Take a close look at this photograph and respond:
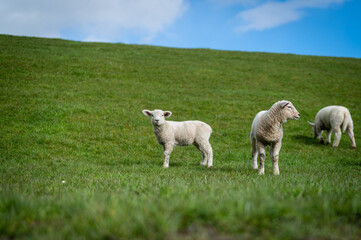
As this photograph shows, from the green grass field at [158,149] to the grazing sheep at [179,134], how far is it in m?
0.77

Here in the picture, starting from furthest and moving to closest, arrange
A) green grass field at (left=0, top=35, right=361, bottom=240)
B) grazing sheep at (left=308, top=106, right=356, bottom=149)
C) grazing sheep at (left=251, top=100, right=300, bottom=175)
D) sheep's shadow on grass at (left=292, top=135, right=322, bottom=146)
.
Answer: sheep's shadow on grass at (left=292, top=135, right=322, bottom=146)
grazing sheep at (left=308, top=106, right=356, bottom=149)
grazing sheep at (left=251, top=100, right=300, bottom=175)
green grass field at (left=0, top=35, right=361, bottom=240)

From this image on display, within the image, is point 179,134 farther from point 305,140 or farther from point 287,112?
point 305,140

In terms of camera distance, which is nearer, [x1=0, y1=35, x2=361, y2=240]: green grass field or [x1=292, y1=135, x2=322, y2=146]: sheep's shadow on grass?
[x1=0, y1=35, x2=361, y2=240]: green grass field

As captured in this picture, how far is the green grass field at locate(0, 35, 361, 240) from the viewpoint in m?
2.54

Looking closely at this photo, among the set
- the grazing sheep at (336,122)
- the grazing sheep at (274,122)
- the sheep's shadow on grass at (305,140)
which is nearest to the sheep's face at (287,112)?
the grazing sheep at (274,122)

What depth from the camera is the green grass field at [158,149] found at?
254 cm

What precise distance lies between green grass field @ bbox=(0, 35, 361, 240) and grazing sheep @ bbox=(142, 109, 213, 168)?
77 centimetres

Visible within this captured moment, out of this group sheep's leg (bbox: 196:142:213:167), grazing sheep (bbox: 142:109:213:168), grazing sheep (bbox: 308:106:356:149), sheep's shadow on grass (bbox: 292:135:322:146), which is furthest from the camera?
sheep's shadow on grass (bbox: 292:135:322:146)

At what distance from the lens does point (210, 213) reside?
8.53ft

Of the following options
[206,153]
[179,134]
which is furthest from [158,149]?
[206,153]

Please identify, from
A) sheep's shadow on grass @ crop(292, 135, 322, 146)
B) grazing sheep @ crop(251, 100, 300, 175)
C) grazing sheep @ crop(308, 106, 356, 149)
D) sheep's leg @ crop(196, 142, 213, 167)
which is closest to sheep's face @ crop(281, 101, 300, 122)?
grazing sheep @ crop(251, 100, 300, 175)

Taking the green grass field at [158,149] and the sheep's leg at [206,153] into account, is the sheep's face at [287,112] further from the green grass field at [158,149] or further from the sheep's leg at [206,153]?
the sheep's leg at [206,153]

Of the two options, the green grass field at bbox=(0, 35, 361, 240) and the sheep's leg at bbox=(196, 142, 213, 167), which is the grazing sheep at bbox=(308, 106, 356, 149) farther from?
the sheep's leg at bbox=(196, 142, 213, 167)

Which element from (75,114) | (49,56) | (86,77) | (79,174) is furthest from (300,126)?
(49,56)
